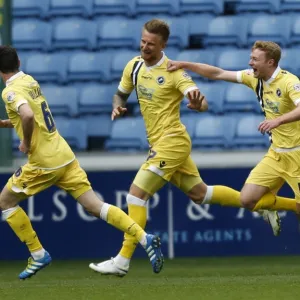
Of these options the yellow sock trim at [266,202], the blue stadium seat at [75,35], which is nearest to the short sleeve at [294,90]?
the yellow sock trim at [266,202]

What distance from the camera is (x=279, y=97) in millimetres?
8531

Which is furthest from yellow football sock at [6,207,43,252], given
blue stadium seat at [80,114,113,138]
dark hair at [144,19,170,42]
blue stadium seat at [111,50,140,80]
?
blue stadium seat at [111,50,140,80]

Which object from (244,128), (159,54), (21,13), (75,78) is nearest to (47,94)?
(75,78)

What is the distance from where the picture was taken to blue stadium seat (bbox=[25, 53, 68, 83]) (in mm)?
12344

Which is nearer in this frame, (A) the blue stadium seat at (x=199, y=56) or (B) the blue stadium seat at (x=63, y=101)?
(B) the blue stadium seat at (x=63, y=101)

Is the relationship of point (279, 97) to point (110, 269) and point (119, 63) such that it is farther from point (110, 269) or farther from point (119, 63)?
point (119, 63)

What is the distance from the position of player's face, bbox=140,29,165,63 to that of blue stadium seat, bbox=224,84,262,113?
3.25 meters

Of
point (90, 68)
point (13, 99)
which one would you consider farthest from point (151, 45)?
point (90, 68)

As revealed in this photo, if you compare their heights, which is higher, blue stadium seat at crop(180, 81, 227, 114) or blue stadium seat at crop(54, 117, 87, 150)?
blue stadium seat at crop(180, 81, 227, 114)

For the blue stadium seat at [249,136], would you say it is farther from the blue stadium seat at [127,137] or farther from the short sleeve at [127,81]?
the short sleeve at [127,81]

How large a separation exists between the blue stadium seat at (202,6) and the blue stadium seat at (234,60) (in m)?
0.63

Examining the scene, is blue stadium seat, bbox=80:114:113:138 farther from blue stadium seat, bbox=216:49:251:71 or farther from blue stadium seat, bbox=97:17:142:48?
blue stadium seat, bbox=216:49:251:71

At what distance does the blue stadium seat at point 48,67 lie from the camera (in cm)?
1234

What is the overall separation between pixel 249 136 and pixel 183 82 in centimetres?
305
